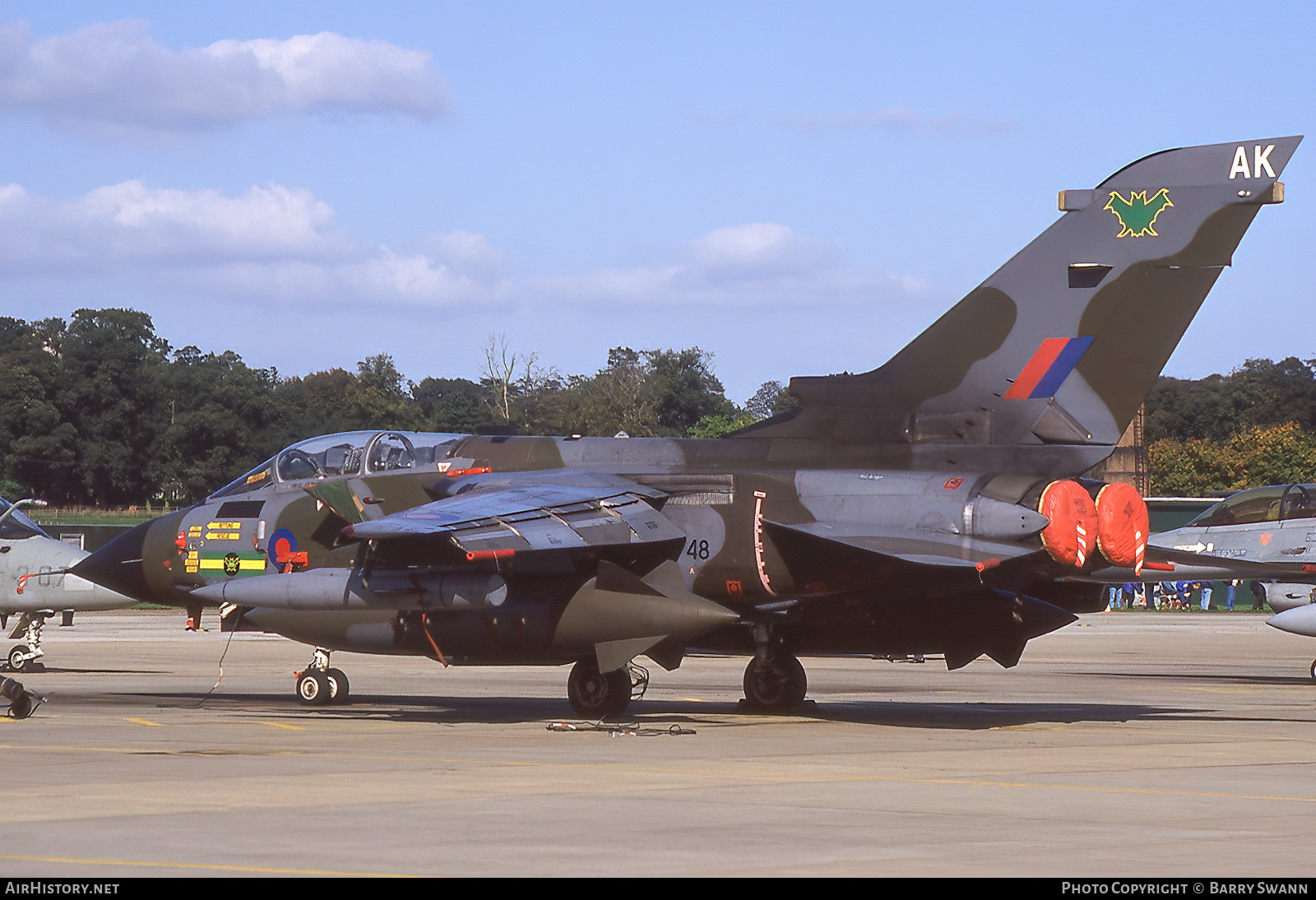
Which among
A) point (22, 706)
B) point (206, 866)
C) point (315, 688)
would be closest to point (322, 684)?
point (315, 688)

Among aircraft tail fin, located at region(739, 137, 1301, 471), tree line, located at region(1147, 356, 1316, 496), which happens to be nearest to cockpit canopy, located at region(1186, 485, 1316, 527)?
aircraft tail fin, located at region(739, 137, 1301, 471)

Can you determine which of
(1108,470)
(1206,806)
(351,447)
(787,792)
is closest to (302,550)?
(351,447)

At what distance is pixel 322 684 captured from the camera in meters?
19.5

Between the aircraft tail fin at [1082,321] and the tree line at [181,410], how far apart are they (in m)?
35.6

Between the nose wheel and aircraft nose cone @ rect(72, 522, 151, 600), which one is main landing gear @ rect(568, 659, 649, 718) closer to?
→ aircraft nose cone @ rect(72, 522, 151, 600)

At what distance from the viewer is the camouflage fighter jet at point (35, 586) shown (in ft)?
77.0

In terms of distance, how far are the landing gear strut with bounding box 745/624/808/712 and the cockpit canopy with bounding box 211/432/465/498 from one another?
4503mm

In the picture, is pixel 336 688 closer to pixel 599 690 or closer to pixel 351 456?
pixel 351 456

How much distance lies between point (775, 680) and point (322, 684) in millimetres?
5606

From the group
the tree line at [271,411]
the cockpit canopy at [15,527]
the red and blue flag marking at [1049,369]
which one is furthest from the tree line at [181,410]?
the red and blue flag marking at [1049,369]

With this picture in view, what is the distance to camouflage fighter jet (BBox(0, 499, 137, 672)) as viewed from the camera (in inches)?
925

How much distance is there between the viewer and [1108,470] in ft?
311

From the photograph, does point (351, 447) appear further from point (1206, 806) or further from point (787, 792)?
point (1206, 806)
